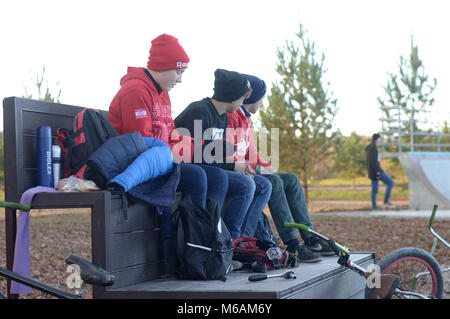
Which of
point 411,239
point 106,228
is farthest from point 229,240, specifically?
point 411,239

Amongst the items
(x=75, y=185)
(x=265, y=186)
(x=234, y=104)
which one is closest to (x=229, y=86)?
(x=234, y=104)

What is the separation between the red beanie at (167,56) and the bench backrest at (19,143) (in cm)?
76

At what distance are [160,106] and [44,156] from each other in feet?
2.54

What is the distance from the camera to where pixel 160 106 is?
3.47 metres

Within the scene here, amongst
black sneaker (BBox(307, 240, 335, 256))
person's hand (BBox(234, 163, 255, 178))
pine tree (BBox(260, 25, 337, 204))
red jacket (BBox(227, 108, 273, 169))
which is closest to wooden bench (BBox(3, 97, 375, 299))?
black sneaker (BBox(307, 240, 335, 256))

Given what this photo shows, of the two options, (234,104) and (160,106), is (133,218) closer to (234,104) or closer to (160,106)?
(160,106)

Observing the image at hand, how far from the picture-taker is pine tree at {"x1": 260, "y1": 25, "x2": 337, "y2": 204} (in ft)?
60.7

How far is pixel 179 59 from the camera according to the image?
3494mm

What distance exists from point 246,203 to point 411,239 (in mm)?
5133

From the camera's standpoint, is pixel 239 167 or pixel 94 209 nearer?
pixel 94 209

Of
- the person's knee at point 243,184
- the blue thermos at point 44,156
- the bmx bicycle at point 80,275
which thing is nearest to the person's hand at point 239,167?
the person's knee at point 243,184
